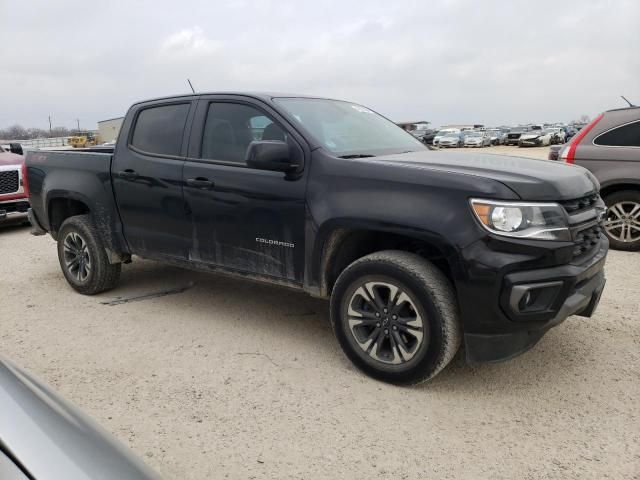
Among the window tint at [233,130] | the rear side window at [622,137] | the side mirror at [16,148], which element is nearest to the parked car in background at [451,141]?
the side mirror at [16,148]

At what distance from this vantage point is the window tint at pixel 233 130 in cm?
396

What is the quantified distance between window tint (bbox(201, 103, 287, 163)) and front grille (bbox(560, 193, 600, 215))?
189 cm

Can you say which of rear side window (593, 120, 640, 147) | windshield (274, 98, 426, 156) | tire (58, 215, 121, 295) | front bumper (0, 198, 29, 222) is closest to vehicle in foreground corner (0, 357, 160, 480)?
windshield (274, 98, 426, 156)

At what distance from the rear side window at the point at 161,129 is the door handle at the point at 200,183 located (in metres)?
0.36

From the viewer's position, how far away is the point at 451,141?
1854 inches

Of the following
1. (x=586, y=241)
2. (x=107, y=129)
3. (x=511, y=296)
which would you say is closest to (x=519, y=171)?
(x=586, y=241)

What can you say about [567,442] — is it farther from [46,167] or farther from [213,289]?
[46,167]

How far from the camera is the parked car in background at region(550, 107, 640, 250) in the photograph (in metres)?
6.43

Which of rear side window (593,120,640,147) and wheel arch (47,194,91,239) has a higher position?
rear side window (593,120,640,147)

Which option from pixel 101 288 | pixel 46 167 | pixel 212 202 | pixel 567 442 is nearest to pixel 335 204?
pixel 212 202

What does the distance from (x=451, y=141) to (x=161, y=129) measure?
4499cm

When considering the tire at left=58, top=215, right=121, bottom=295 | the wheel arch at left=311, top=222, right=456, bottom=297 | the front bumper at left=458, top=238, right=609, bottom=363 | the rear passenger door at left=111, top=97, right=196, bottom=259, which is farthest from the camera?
the tire at left=58, top=215, right=121, bottom=295

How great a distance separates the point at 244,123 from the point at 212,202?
63cm

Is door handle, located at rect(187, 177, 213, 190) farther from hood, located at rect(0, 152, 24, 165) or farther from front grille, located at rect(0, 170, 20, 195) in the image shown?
hood, located at rect(0, 152, 24, 165)
